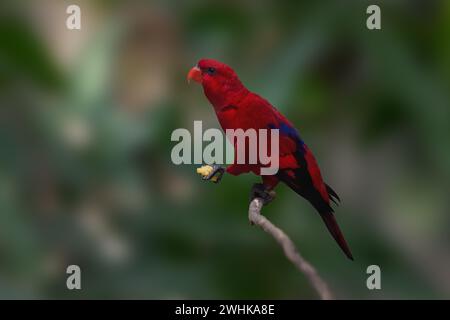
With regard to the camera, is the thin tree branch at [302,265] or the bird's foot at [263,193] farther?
the bird's foot at [263,193]

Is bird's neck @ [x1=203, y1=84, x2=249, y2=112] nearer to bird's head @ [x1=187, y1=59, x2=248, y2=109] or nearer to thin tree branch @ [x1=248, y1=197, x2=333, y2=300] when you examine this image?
bird's head @ [x1=187, y1=59, x2=248, y2=109]

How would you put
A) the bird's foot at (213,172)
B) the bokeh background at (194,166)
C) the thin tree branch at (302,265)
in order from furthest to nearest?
1. the bokeh background at (194,166)
2. the bird's foot at (213,172)
3. the thin tree branch at (302,265)

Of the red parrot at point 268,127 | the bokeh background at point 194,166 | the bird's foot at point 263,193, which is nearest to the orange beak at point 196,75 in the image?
the red parrot at point 268,127

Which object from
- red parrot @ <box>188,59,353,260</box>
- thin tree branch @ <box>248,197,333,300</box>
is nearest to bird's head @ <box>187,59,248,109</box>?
red parrot @ <box>188,59,353,260</box>

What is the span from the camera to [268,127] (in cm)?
61

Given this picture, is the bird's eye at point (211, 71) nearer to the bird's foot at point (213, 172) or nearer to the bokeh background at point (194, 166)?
the bird's foot at point (213, 172)

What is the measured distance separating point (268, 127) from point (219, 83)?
0.19 ft

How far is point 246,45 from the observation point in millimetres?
1051

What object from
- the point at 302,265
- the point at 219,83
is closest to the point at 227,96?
the point at 219,83

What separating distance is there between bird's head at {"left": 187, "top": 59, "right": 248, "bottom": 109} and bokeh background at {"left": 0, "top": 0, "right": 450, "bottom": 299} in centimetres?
26

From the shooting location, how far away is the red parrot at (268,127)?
591mm

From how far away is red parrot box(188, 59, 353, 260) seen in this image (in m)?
0.59

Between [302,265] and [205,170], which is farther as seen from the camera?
[205,170]

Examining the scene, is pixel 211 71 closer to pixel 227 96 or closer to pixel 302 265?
pixel 227 96
